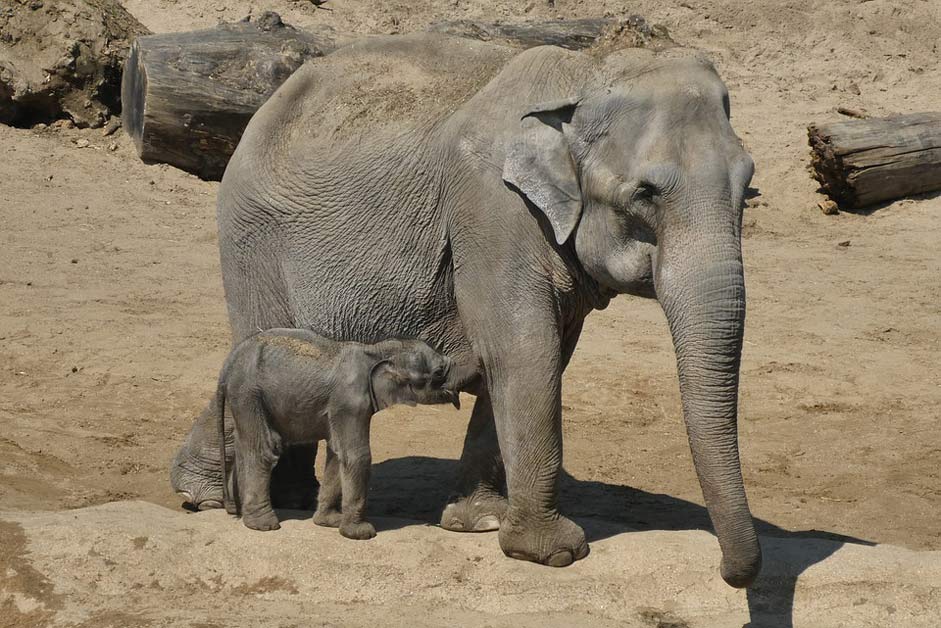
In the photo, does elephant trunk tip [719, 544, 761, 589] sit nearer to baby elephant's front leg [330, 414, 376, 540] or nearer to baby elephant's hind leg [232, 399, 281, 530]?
baby elephant's front leg [330, 414, 376, 540]

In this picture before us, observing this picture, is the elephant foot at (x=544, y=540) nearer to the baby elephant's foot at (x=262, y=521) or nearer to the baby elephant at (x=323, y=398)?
the baby elephant at (x=323, y=398)

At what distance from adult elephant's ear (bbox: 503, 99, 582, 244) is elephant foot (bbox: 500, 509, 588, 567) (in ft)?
4.30

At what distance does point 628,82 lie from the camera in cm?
577

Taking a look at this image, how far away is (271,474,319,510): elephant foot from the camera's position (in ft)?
24.2

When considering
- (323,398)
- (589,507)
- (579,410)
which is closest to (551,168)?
(323,398)

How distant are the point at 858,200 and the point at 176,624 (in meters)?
10.1

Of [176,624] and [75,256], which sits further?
[75,256]

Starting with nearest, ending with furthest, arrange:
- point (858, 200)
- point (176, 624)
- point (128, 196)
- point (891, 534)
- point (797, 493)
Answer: point (176, 624), point (891, 534), point (797, 493), point (128, 196), point (858, 200)

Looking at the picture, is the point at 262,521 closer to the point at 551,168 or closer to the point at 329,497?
the point at 329,497

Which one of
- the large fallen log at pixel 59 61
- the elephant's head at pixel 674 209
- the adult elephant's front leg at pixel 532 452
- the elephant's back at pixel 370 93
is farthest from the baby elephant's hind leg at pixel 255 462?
the large fallen log at pixel 59 61

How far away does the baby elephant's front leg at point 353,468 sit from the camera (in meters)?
6.41

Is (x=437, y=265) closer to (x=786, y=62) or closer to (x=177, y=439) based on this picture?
(x=177, y=439)

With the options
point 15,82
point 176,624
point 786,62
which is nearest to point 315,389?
point 176,624

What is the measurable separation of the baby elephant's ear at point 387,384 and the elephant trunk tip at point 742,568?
1.74 meters
